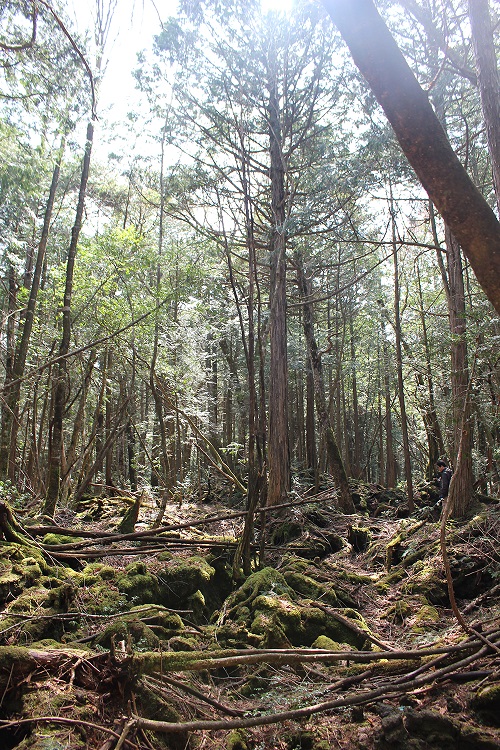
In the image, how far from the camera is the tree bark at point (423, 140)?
2.54 metres

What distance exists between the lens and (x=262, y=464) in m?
6.56

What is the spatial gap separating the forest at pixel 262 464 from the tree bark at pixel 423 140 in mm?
13

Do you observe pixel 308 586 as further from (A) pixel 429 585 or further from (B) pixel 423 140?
(B) pixel 423 140

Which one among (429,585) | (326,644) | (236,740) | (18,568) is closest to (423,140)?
(236,740)

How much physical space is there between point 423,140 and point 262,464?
4.70m

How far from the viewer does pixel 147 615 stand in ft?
15.3

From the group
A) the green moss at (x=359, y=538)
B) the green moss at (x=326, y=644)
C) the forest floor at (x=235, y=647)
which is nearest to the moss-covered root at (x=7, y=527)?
the forest floor at (x=235, y=647)

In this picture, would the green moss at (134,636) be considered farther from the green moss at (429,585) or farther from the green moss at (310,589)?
the green moss at (429,585)

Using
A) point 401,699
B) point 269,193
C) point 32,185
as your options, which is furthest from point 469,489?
point 32,185

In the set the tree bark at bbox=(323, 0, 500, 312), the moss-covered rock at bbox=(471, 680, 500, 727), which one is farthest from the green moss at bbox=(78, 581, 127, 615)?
the tree bark at bbox=(323, 0, 500, 312)

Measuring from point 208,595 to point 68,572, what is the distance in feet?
6.04

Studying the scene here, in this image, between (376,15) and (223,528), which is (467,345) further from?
(376,15)

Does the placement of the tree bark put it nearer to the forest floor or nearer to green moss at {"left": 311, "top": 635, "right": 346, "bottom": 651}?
the forest floor

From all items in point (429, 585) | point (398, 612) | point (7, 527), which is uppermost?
point (7, 527)
